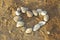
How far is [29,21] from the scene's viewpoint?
1.24 m

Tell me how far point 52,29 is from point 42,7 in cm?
18

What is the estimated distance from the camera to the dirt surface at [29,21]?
1.18 metres

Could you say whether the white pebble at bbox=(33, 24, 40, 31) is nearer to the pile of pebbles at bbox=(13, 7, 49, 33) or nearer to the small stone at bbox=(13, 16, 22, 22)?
the pile of pebbles at bbox=(13, 7, 49, 33)

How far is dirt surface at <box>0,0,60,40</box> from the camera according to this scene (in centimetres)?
118

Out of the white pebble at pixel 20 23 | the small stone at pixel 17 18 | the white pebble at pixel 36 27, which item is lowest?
the white pebble at pixel 36 27

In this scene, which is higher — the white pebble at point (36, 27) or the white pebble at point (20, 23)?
the white pebble at point (20, 23)

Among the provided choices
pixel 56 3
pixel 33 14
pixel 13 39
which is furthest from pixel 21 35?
pixel 56 3

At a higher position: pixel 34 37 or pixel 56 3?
pixel 56 3

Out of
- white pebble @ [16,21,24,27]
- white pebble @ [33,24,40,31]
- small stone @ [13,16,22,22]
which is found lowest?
white pebble @ [33,24,40,31]

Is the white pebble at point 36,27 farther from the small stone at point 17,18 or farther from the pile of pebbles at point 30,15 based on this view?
the small stone at point 17,18

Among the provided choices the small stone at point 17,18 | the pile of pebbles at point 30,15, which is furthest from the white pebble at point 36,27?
the small stone at point 17,18

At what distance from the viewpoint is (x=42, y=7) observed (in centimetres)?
129

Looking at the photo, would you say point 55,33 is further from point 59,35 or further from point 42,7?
point 42,7

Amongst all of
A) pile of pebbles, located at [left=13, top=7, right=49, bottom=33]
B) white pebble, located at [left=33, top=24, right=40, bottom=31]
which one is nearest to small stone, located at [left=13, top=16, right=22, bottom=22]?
pile of pebbles, located at [left=13, top=7, right=49, bottom=33]
